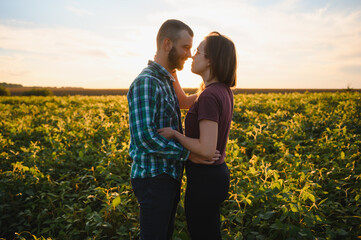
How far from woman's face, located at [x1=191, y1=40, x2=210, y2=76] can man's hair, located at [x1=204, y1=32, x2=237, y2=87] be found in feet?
0.16

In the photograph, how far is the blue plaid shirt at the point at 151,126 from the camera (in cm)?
189

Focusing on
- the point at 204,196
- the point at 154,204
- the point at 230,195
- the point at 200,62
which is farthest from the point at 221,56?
the point at 230,195

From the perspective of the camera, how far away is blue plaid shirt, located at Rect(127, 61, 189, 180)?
189 cm

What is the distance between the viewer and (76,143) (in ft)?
21.4

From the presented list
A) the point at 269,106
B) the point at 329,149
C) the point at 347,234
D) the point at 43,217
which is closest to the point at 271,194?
the point at 347,234

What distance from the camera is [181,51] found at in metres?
2.25

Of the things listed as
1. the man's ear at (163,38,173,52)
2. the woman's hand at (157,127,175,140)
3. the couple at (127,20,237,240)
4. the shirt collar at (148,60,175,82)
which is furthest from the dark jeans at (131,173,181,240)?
the man's ear at (163,38,173,52)

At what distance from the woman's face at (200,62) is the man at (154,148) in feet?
0.70

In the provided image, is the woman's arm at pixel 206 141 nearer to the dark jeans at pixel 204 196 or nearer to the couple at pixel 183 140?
the couple at pixel 183 140

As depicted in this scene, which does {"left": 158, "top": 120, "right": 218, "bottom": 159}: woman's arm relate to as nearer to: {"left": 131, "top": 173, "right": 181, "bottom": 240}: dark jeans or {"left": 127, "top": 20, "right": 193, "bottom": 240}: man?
{"left": 127, "top": 20, "right": 193, "bottom": 240}: man

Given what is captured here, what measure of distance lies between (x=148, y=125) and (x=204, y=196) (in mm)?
798

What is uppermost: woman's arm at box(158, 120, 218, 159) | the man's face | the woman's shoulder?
the man's face

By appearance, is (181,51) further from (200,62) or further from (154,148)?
(154,148)

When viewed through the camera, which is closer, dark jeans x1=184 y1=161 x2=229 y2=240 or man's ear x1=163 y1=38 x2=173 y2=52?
dark jeans x1=184 y1=161 x2=229 y2=240
